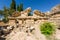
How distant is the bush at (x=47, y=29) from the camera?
7816mm

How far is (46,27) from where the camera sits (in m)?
8.09

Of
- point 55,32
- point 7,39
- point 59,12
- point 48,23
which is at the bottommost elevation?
point 7,39

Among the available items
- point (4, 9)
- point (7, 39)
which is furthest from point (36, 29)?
point (4, 9)

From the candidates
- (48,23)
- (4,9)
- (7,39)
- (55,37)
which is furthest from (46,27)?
(4,9)

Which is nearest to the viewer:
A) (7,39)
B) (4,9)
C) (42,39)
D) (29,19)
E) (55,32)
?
(42,39)

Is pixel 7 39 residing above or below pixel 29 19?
below

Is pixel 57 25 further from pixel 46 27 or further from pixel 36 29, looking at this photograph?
pixel 36 29

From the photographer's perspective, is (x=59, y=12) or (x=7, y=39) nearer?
(x=59, y=12)

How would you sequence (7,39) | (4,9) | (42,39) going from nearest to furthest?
(42,39) → (7,39) → (4,9)

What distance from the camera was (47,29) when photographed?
7.96 metres

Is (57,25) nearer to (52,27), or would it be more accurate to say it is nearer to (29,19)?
(52,27)

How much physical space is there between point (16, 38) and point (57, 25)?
2.76 meters

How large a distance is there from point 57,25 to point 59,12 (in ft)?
2.83

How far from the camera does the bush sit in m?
7.82
